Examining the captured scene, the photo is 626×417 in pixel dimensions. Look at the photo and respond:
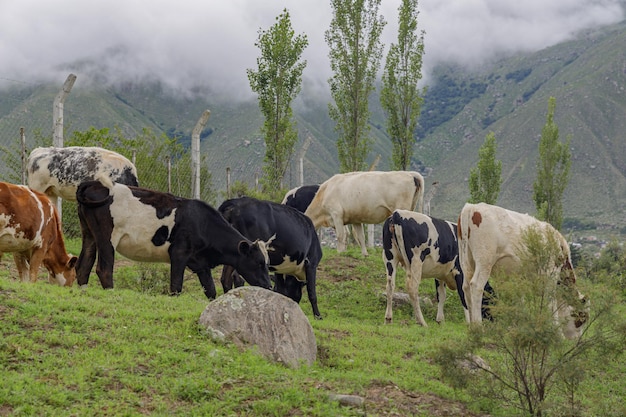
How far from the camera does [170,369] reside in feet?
24.8

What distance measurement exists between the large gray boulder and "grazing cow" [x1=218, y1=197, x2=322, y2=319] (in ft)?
12.7

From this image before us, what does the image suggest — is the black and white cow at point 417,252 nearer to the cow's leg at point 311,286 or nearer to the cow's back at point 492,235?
the cow's back at point 492,235

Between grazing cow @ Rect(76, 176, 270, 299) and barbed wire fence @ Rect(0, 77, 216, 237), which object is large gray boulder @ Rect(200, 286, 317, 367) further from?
barbed wire fence @ Rect(0, 77, 216, 237)

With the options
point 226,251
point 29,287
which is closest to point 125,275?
point 226,251

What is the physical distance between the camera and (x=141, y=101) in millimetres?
157375

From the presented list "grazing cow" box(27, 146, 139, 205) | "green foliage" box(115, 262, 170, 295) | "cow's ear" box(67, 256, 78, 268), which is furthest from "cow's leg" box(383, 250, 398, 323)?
"grazing cow" box(27, 146, 139, 205)

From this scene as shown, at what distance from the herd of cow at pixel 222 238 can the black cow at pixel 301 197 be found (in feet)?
19.2

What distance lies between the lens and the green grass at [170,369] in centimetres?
683

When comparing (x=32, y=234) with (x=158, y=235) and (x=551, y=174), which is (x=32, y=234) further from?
(x=551, y=174)

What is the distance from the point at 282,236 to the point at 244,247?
1.63 m

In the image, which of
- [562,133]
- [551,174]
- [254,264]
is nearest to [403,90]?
[551,174]

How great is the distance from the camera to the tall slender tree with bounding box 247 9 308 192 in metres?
26.2

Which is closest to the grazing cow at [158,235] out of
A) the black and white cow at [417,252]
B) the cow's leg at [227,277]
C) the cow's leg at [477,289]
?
the cow's leg at [227,277]

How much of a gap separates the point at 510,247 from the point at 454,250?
209 cm
